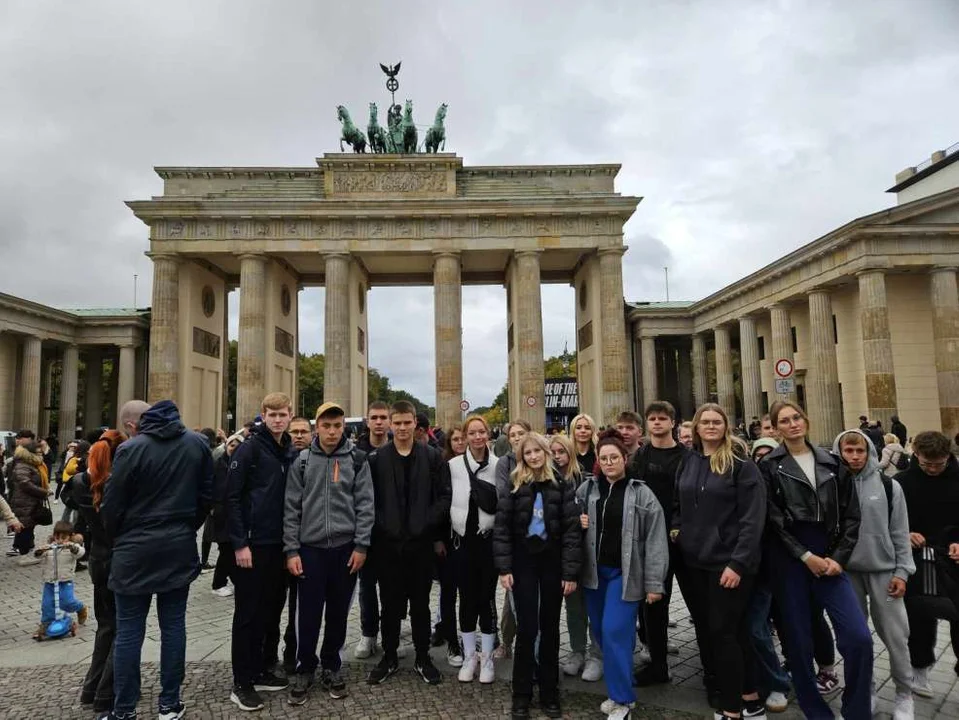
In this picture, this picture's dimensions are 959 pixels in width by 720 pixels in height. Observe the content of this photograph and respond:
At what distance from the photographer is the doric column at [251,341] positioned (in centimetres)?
2823

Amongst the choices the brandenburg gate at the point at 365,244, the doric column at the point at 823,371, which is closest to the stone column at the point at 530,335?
the brandenburg gate at the point at 365,244

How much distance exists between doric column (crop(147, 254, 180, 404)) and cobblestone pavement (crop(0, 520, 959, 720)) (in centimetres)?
2444

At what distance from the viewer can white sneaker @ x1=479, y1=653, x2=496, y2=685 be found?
466cm

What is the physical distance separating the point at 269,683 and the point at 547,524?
2.66m

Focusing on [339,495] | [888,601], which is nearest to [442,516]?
[339,495]

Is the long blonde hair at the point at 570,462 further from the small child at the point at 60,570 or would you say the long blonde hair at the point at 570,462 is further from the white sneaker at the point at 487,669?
the small child at the point at 60,570

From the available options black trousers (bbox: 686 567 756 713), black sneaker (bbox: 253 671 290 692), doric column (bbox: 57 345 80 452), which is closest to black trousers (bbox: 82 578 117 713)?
black sneaker (bbox: 253 671 290 692)

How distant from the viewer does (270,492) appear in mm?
4512

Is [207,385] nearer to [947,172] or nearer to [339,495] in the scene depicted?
[339,495]

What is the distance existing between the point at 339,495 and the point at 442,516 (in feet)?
2.92

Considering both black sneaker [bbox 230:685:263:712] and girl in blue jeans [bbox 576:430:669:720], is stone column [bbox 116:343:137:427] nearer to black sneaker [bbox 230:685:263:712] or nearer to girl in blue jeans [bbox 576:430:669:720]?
black sneaker [bbox 230:685:263:712]

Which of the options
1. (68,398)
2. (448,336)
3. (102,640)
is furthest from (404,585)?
(68,398)

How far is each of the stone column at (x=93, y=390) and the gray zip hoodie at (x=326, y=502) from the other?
40968 millimetres

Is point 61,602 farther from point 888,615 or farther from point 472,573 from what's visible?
point 888,615
